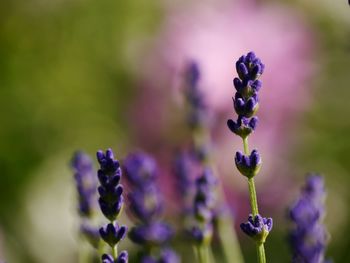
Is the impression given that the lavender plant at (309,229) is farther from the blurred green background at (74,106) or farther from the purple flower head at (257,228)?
the blurred green background at (74,106)

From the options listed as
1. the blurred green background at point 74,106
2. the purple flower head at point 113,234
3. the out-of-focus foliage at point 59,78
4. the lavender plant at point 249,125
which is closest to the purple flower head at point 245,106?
the lavender plant at point 249,125

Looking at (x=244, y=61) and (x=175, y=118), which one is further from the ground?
(x=175, y=118)

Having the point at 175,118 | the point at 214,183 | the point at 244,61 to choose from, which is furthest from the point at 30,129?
the point at 244,61

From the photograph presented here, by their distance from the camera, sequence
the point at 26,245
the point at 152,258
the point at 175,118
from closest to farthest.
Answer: the point at 152,258, the point at 26,245, the point at 175,118

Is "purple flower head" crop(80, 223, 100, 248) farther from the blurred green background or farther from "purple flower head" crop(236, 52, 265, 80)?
the blurred green background

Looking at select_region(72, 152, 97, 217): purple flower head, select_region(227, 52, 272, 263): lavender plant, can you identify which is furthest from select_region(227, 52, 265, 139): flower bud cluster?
select_region(72, 152, 97, 217): purple flower head

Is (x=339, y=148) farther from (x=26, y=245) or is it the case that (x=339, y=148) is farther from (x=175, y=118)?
(x=26, y=245)

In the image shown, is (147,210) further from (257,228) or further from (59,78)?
(59,78)
